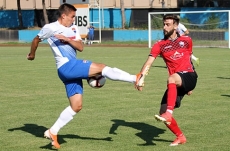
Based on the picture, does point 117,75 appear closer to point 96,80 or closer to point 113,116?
point 96,80

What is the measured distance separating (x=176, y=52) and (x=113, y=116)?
127 inches

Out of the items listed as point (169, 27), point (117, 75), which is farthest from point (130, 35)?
point (117, 75)

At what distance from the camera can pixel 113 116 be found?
11336 millimetres

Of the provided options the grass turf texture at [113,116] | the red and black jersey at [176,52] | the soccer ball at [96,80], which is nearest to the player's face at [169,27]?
the red and black jersey at [176,52]

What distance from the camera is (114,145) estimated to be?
867cm


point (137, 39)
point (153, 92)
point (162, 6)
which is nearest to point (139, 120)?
point (153, 92)

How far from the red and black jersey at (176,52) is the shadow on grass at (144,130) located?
121 cm

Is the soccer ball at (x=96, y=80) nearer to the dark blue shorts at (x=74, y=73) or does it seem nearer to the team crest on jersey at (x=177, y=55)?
the dark blue shorts at (x=74, y=73)

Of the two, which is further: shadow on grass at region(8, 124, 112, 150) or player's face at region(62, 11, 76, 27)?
shadow on grass at region(8, 124, 112, 150)

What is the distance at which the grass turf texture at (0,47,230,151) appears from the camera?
8844 mm

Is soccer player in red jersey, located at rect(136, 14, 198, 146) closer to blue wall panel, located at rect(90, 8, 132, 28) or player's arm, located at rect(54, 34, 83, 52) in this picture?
player's arm, located at rect(54, 34, 83, 52)

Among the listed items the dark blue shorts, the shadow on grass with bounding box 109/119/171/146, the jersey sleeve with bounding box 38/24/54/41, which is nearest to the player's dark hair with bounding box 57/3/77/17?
the jersey sleeve with bounding box 38/24/54/41

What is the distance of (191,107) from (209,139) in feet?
11.2

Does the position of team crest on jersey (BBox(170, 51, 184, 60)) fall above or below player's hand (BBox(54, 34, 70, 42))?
below
